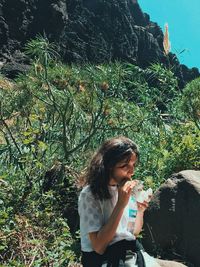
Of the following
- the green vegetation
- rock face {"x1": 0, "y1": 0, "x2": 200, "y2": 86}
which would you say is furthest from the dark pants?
rock face {"x1": 0, "y1": 0, "x2": 200, "y2": 86}

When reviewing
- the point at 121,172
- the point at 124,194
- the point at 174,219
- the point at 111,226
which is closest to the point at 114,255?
the point at 111,226

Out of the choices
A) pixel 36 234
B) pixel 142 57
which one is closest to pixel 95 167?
pixel 36 234

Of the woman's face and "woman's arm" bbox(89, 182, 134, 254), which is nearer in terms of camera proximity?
"woman's arm" bbox(89, 182, 134, 254)

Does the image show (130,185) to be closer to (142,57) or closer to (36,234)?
(36,234)

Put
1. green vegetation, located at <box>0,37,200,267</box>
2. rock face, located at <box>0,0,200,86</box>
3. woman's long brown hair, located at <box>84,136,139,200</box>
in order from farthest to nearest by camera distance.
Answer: rock face, located at <box>0,0,200,86</box> → green vegetation, located at <box>0,37,200,267</box> → woman's long brown hair, located at <box>84,136,139,200</box>

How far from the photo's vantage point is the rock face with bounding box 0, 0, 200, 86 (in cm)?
3566

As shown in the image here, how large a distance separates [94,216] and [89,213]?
31mm

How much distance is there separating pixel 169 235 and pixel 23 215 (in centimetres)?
141

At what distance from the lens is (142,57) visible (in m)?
56.5

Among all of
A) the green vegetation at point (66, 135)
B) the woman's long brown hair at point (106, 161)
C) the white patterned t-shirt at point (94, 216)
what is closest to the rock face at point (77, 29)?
the green vegetation at point (66, 135)

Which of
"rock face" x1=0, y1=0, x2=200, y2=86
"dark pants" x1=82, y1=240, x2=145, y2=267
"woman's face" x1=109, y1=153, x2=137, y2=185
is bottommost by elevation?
"dark pants" x1=82, y1=240, x2=145, y2=267

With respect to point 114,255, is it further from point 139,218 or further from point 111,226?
point 139,218

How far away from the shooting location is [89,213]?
261 cm

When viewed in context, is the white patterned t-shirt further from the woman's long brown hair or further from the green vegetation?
the green vegetation
